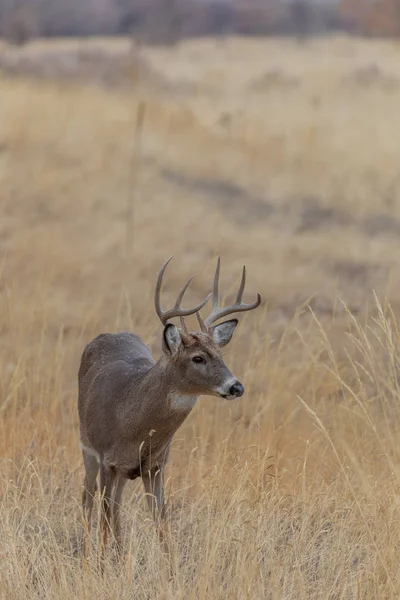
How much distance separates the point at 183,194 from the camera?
15.4 metres

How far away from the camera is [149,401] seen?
17.3 ft

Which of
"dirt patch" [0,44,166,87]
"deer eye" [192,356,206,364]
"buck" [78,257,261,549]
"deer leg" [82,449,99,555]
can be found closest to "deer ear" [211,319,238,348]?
"buck" [78,257,261,549]

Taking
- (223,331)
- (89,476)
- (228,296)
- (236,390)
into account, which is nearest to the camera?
(236,390)

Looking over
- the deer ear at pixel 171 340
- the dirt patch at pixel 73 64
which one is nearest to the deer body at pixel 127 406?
the deer ear at pixel 171 340

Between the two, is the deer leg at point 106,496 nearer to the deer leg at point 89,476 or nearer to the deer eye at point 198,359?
the deer leg at point 89,476

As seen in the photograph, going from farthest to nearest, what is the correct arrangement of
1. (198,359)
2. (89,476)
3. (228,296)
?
(228,296) < (89,476) < (198,359)

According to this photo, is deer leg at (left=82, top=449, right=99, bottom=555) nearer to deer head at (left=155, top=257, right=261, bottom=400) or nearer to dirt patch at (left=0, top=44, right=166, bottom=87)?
deer head at (left=155, top=257, right=261, bottom=400)

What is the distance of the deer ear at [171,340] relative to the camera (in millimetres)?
5121

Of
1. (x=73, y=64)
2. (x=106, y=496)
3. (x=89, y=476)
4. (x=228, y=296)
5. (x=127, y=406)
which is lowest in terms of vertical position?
(x=73, y=64)

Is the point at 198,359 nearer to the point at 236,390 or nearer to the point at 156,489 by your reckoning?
the point at 236,390

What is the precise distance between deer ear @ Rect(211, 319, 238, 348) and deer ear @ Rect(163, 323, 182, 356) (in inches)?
5.9

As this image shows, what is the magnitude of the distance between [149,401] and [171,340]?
0.29m

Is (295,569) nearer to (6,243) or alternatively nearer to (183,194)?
(6,243)

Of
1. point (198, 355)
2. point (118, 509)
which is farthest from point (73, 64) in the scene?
point (198, 355)
